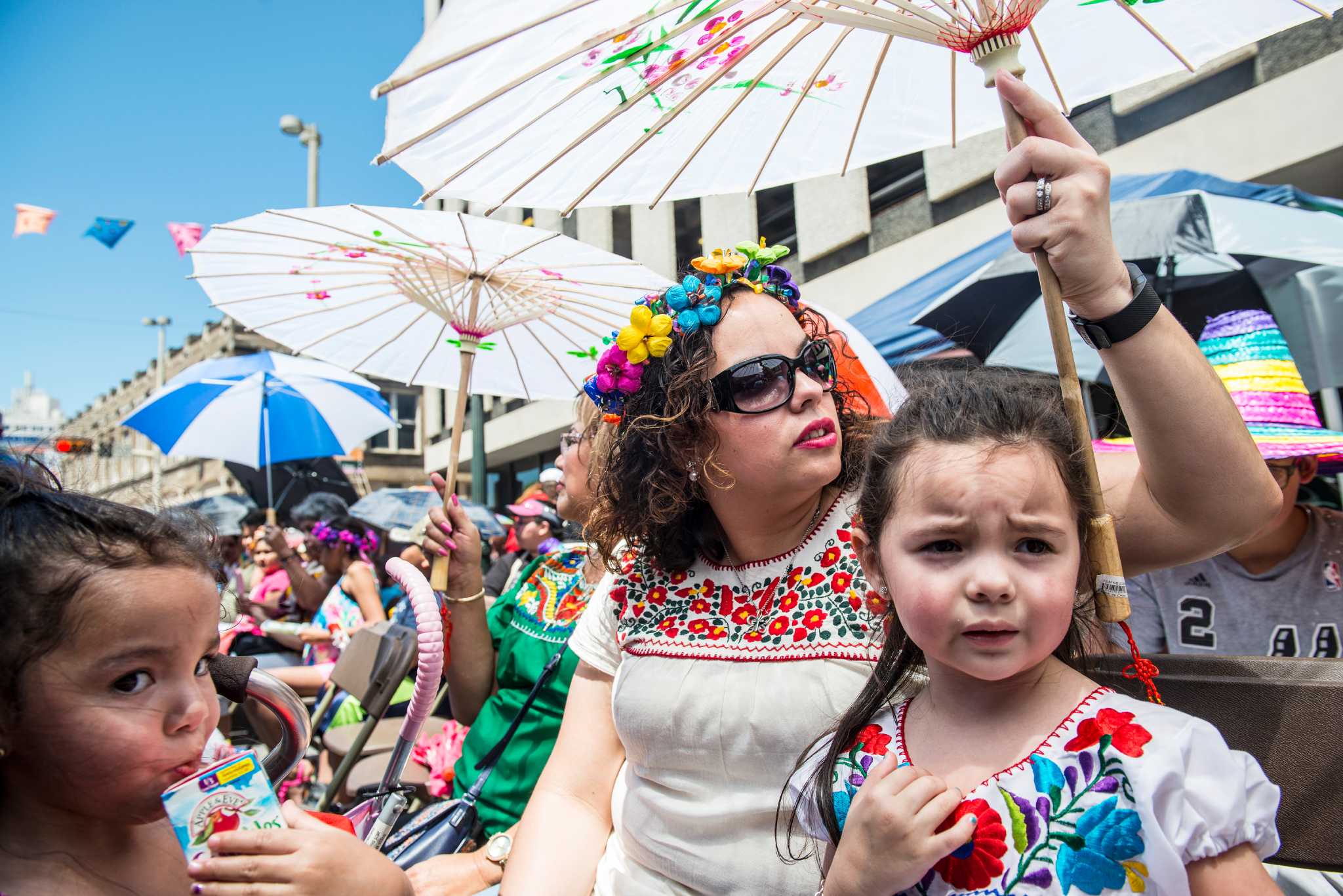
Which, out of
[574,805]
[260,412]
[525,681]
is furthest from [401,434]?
[574,805]

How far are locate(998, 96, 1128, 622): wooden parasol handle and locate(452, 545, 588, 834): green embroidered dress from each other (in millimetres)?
1487

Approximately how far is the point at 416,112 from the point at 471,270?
3.91ft

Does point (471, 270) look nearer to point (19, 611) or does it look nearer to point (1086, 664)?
point (19, 611)

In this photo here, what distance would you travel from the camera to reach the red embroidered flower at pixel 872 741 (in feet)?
4.11

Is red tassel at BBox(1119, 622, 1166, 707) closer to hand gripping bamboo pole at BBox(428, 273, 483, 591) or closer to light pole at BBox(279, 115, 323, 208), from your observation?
hand gripping bamboo pole at BBox(428, 273, 483, 591)

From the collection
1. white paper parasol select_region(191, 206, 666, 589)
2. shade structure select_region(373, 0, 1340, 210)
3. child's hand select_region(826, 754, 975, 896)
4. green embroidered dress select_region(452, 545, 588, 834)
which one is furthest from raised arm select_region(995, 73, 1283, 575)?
white paper parasol select_region(191, 206, 666, 589)

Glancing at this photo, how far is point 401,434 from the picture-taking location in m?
26.2

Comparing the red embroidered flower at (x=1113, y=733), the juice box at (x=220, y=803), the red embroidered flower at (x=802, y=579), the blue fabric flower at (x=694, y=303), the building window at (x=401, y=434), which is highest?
the blue fabric flower at (x=694, y=303)

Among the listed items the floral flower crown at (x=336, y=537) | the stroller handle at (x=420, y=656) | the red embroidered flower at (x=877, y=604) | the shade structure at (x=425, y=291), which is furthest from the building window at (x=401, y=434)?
the red embroidered flower at (x=877, y=604)

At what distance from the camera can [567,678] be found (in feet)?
8.06

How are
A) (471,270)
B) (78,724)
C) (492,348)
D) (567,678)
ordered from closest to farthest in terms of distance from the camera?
1. (78,724)
2. (567,678)
3. (471,270)
4. (492,348)

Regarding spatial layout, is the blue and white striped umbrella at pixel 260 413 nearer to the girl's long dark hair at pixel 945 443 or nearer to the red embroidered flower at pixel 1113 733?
the girl's long dark hair at pixel 945 443

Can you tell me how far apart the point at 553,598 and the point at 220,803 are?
66.9 inches

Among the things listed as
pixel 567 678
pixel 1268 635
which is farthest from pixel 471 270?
pixel 1268 635
